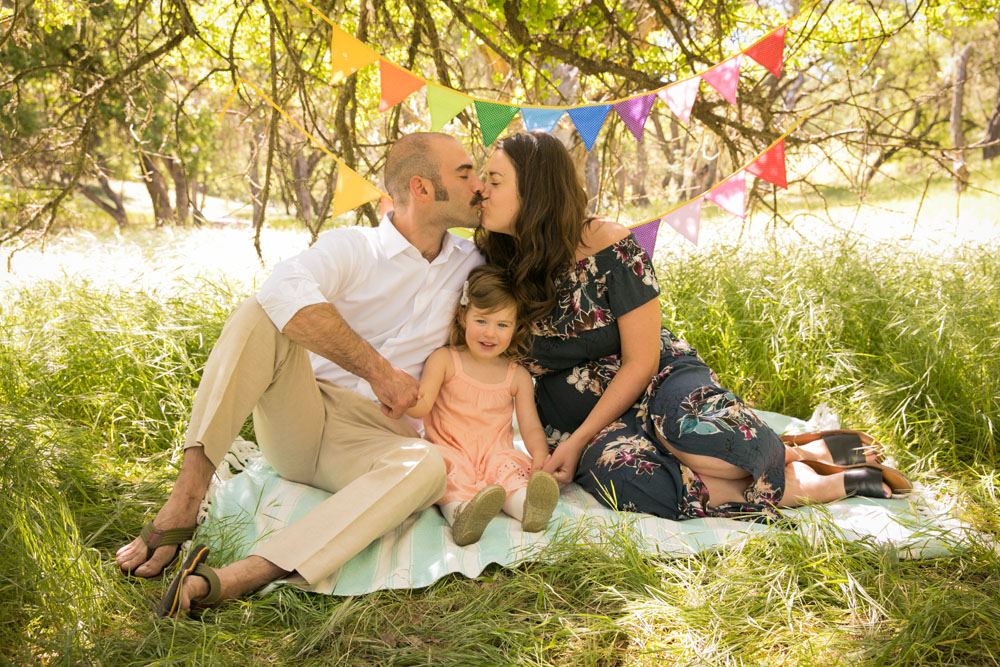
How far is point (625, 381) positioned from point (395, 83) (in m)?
1.69

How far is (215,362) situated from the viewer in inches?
90.8

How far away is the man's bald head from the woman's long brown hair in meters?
0.26

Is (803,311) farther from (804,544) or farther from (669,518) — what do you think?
(804,544)

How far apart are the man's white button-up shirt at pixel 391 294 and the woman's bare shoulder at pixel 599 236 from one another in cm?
50

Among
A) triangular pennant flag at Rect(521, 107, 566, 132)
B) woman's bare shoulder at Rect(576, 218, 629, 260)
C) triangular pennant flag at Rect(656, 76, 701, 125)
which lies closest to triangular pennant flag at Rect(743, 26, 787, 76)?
triangular pennant flag at Rect(656, 76, 701, 125)

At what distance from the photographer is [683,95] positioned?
346 centimetres

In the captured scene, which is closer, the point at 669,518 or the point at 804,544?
the point at 804,544

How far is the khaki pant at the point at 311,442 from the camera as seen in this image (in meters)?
2.18

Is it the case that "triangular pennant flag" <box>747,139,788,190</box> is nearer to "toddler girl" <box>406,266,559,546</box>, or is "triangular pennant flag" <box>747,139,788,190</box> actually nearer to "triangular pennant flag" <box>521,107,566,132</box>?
"triangular pennant flag" <box>521,107,566,132</box>

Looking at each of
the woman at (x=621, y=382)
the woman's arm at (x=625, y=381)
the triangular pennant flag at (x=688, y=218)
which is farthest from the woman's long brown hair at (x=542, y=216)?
the triangular pennant flag at (x=688, y=218)

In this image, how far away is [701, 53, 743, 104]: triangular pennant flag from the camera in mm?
3424

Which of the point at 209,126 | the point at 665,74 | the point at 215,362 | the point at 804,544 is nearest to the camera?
the point at 804,544

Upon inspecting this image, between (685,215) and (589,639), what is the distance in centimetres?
241

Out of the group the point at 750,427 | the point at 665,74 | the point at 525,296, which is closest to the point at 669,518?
the point at 750,427
